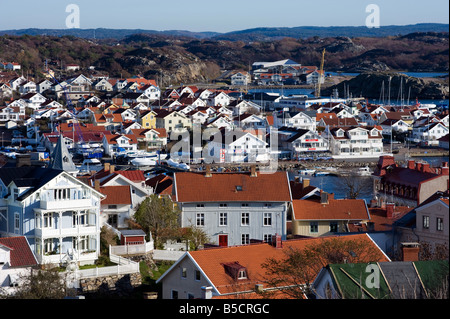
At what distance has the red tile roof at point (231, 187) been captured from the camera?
288 inches

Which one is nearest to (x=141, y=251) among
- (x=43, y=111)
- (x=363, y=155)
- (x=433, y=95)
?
(x=363, y=155)

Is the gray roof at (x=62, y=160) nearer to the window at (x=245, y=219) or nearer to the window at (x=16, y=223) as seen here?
the window at (x=16, y=223)

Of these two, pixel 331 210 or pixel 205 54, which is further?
pixel 205 54

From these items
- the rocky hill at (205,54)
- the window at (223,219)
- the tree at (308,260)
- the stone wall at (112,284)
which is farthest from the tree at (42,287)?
the rocky hill at (205,54)

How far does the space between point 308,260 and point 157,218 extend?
2.43 meters

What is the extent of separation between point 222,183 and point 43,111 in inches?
647

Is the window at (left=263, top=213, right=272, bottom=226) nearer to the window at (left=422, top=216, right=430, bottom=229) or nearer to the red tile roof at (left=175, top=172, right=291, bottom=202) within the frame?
the red tile roof at (left=175, top=172, right=291, bottom=202)

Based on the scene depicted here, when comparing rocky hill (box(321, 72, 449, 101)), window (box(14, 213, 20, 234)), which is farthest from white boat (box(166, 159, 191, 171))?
rocky hill (box(321, 72, 449, 101))

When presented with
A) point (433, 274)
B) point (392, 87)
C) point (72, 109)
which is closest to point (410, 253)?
point (433, 274)

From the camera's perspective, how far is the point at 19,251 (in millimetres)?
5516

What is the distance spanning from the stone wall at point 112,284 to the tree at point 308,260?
1272 mm

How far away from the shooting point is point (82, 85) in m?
29.5

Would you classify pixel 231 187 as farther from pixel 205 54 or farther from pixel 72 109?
pixel 205 54

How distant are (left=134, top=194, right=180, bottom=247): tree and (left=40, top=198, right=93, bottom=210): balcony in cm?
73
